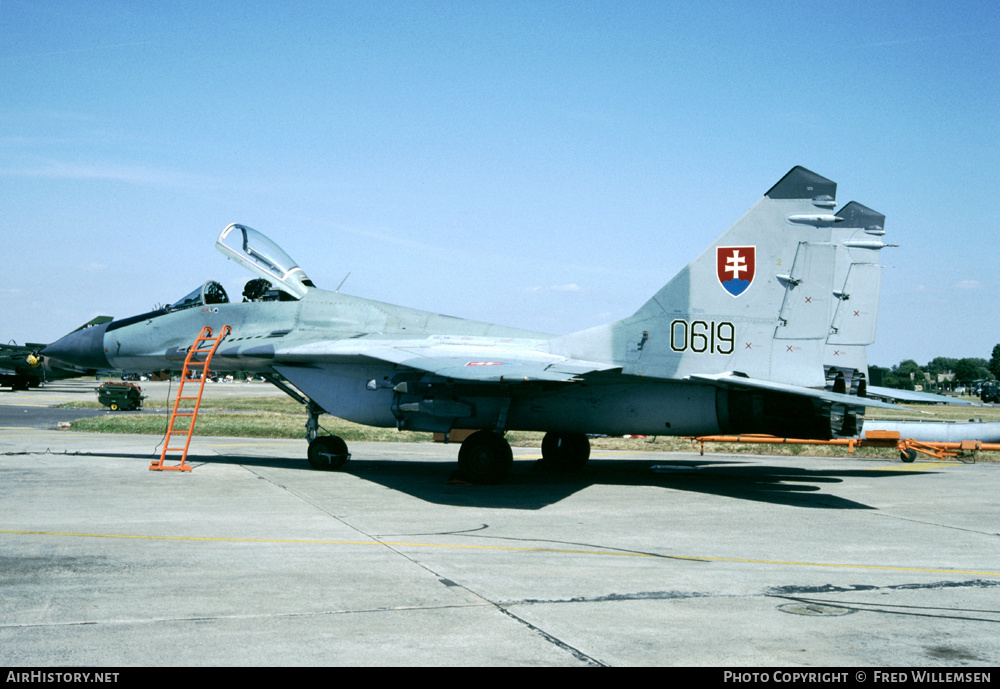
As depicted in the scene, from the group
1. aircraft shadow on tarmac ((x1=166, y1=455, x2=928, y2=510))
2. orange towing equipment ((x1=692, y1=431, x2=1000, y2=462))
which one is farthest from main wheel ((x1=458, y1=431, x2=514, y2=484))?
orange towing equipment ((x1=692, y1=431, x2=1000, y2=462))

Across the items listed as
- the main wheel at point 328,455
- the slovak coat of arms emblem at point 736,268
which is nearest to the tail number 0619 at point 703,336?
the slovak coat of arms emblem at point 736,268

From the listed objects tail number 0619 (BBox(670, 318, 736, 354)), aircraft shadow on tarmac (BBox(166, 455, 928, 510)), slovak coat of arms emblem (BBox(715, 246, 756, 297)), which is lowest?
aircraft shadow on tarmac (BBox(166, 455, 928, 510))

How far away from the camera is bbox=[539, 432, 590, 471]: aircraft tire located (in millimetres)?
15859

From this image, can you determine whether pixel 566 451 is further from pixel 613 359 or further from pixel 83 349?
pixel 83 349

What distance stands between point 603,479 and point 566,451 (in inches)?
47.3

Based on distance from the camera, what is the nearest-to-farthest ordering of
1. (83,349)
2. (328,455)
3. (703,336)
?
(703,336), (328,455), (83,349)

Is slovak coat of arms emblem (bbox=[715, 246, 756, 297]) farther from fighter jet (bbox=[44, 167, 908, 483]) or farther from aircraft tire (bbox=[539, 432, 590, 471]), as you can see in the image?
aircraft tire (bbox=[539, 432, 590, 471])

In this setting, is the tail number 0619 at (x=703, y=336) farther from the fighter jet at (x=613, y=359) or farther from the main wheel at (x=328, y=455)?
the main wheel at (x=328, y=455)

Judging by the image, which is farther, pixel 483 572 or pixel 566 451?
pixel 566 451

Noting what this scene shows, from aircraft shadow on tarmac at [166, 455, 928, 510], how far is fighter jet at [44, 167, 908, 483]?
75 centimetres

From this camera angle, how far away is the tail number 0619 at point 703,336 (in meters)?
13.1

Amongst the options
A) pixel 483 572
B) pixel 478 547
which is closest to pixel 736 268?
pixel 478 547

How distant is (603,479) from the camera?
14.9 meters

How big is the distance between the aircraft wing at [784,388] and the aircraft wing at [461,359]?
5.39ft
